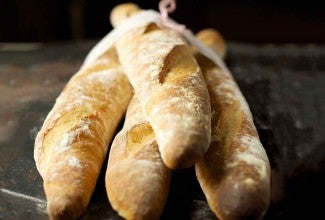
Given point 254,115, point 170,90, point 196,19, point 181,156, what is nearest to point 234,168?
point 181,156

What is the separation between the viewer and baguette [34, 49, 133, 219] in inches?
34.5

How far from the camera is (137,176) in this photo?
0.89 metres

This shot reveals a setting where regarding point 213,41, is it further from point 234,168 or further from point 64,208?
point 64,208

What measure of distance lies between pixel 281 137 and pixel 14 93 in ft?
2.45

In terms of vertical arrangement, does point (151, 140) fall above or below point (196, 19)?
above

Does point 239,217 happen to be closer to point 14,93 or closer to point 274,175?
point 274,175

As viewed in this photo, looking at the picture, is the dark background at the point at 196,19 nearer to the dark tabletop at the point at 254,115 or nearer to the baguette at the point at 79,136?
the dark tabletop at the point at 254,115

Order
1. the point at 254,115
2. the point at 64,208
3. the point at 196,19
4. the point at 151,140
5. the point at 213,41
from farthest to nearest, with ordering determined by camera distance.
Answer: the point at 196,19, the point at 213,41, the point at 254,115, the point at 151,140, the point at 64,208

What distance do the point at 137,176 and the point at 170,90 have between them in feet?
0.71

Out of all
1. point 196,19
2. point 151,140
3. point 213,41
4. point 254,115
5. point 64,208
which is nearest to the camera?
point 64,208

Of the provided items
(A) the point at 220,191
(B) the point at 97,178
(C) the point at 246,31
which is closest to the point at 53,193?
(B) the point at 97,178

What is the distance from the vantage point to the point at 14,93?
1.45 metres

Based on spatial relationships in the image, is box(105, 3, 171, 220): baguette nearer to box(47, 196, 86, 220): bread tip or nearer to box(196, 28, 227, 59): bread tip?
box(47, 196, 86, 220): bread tip

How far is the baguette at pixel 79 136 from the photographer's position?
0.88 m
